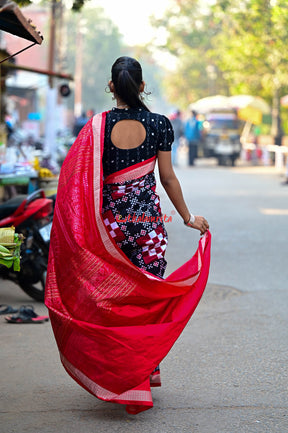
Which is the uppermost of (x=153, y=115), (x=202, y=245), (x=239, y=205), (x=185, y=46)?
(x=185, y=46)

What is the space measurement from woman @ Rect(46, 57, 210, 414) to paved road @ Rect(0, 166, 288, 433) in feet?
0.67

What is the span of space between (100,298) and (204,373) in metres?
1.20

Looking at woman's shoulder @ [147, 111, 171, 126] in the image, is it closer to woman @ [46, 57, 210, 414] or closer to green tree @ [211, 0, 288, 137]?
woman @ [46, 57, 210, 414]

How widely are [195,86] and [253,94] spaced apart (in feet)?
70.4

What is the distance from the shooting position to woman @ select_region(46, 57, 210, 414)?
414cm

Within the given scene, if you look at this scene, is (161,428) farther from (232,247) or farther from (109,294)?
(232,247)

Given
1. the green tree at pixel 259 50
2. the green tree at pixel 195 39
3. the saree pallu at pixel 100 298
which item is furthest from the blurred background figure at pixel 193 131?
the saree pallu at pixel 100 298

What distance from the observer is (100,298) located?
164 inches

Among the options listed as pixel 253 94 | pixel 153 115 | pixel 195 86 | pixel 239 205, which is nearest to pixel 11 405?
pixel 153 115

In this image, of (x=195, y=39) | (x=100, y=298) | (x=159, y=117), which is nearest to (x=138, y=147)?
(x=159, y=117)

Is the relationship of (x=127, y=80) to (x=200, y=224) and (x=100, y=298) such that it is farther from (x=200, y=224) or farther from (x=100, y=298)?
(x=100, y=298)

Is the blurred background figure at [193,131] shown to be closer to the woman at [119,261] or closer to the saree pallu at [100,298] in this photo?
the woman at [119,261]

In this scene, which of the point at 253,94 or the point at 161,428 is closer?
the point at 161,428

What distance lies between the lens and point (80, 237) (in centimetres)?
422
